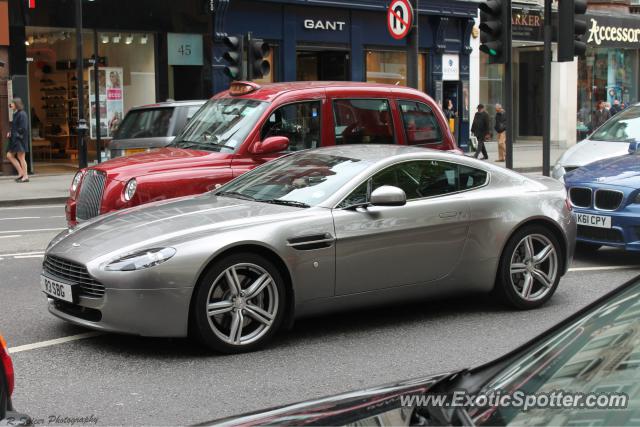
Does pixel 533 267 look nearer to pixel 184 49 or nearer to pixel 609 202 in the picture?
pixel 609 202

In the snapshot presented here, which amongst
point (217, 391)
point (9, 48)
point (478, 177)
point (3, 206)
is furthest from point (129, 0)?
point (217, 391)

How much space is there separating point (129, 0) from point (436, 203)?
18.5m

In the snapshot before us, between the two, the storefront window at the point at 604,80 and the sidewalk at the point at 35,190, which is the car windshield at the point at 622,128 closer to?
the sidewalk at the point at 35,190

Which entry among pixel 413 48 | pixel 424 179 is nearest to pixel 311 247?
pixel 424 179

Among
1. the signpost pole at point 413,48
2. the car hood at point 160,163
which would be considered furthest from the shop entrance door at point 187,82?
the car hood at point 160,163

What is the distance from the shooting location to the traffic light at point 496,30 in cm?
1390

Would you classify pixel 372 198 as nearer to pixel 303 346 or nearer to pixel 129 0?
pixel 303 346

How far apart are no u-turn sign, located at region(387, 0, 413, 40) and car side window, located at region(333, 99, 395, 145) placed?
656cm

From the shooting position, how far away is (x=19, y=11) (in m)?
21.8

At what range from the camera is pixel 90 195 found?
8844mm

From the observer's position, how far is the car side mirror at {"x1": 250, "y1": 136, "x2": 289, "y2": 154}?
8.84m

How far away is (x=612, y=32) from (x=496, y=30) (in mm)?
25174

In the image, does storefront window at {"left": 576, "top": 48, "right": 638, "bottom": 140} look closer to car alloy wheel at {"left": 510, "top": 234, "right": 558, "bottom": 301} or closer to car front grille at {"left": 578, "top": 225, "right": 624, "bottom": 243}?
car front grille at {"left": 578, "top": 225, "right": 624, "bottom": 243}

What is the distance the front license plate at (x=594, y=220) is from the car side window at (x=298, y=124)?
301 centimetres
